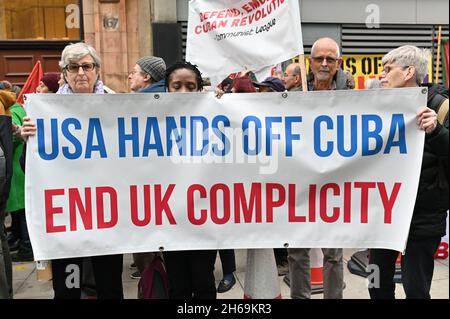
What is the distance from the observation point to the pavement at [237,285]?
3.99m

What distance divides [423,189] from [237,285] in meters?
2.12

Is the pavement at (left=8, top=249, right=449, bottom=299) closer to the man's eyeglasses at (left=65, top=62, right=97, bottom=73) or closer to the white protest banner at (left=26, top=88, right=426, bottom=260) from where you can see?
the white protest banner at (left=26, top=88, right=426, bottom=260)

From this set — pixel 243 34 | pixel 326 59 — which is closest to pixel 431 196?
pixel 326 59

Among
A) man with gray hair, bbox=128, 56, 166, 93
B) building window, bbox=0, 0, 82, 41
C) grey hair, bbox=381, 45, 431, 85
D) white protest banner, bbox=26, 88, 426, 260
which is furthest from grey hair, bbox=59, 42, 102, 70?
building window, bbox=0, 0, 82, 41

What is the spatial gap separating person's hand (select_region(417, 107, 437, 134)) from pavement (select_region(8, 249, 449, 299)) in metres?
1.84

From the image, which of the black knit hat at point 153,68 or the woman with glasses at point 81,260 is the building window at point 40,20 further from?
the woman with glasses at point 81,260

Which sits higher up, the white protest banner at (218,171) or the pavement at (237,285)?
the white protest banner at (218,171)

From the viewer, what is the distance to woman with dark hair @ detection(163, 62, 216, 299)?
284cm

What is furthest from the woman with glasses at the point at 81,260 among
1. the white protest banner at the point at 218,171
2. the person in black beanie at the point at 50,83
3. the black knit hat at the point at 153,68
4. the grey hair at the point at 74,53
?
the person in black beanie at the point at 50,83

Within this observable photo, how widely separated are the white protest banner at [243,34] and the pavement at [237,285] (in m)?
1.96

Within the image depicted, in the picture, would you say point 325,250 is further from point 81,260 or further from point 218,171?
point 81,260

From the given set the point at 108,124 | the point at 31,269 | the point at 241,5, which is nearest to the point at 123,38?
the point at 31,269

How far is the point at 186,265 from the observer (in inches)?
114

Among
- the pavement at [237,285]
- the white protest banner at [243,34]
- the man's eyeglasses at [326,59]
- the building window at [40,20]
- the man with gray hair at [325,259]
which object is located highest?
the building window at [40,20]
